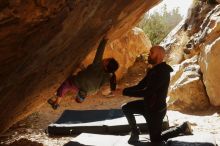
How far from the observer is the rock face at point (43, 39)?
14.2 feet

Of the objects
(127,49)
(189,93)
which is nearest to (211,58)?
(189,93)

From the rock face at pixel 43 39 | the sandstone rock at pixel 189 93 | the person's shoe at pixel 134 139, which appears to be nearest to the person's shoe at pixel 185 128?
the person's shoe at pixel 134 139

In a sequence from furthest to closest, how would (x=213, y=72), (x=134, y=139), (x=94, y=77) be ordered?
(x=213, y=72) < (x=134, y=139) < (x=94, y=77)

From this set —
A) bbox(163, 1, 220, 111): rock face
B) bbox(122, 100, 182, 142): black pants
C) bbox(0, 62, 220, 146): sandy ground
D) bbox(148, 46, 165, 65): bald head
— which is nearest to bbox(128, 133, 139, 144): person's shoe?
bbox(122, 100, 182, 142): black pants

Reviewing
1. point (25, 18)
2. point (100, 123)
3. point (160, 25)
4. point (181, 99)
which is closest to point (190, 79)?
point (181, 99)

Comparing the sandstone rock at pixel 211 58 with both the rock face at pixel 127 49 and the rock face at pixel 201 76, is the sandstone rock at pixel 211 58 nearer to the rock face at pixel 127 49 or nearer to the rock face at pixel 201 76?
the rock face at pixel 201 76

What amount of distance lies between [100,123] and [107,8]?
3.68m

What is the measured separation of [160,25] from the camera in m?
20.6

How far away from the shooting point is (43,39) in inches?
187

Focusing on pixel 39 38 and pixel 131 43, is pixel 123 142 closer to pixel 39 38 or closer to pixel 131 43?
pixel 39 38

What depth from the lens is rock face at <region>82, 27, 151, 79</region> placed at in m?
16.2

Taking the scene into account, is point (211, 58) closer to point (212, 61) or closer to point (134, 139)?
point (212, 61)

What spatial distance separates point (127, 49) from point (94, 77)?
1109 centimetres

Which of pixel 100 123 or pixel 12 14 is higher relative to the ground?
pixel 12 14
